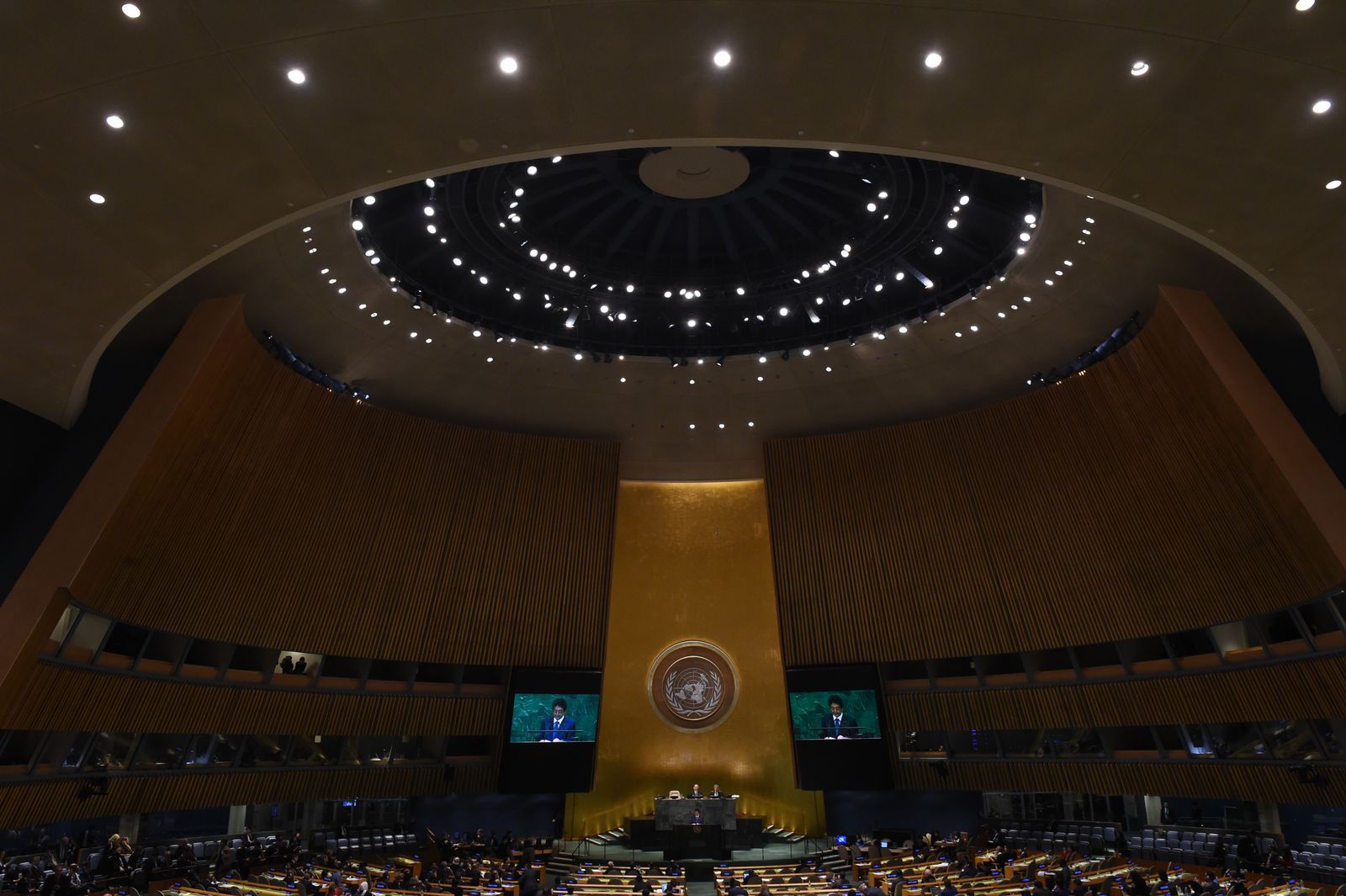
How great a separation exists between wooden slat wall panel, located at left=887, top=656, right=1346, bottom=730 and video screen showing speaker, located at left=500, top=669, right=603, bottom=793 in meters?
6.93

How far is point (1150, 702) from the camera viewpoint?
49.1 feet

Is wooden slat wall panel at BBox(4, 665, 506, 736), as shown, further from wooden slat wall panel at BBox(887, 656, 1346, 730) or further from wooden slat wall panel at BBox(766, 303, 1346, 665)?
wooden slat wall panel at BBox(887, 656, 1346, 730)

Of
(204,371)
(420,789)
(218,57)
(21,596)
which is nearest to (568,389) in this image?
(204,371)

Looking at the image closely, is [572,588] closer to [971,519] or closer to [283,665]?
[283,665]

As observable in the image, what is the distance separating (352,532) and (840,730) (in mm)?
11517

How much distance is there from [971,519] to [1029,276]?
5.66 meters

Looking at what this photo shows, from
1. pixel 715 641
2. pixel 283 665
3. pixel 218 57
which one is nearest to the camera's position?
pixel 218 57

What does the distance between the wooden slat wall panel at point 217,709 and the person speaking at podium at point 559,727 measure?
103 cm

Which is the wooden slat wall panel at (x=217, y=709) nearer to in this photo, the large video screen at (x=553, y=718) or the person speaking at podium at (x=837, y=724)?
the large video screen at (x=553, y=718)

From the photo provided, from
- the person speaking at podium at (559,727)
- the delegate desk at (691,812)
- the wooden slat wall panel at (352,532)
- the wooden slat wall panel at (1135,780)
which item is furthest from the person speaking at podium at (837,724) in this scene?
the person speaking at podium at (559,727)

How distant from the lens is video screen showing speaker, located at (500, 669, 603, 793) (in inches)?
704

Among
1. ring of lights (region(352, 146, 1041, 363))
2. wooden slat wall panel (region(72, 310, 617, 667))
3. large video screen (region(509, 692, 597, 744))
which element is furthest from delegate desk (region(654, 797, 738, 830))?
ring of lights (region(352, 146, 1041, 363))

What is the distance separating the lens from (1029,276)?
48.5 feet

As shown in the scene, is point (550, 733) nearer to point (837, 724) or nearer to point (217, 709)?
point (837, 724)
